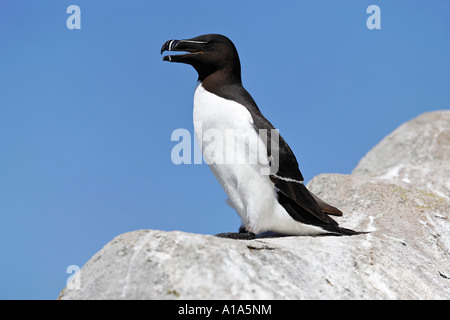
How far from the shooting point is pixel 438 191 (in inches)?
438

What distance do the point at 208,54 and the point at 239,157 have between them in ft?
4.91

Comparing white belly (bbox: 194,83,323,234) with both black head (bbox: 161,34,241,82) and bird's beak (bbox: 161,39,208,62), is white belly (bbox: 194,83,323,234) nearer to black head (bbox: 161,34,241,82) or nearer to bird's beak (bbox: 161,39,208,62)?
black head (bbox: 161,34,241,82)

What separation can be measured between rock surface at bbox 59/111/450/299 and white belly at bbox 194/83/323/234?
0.36 meters

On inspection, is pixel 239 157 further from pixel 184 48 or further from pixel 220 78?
pixel 184 48

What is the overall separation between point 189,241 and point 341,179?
5834 millimetres

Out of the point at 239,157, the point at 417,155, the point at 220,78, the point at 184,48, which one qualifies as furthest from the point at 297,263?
the point at 417,155

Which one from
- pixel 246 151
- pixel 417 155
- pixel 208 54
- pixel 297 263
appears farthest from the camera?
pixel 417 155

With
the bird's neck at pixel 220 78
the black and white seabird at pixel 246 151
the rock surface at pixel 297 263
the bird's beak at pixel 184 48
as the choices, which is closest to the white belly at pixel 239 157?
the black and white seabird at pixel 246 151

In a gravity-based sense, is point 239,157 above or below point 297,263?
above

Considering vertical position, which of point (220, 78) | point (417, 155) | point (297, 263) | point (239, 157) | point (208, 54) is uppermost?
point (208, 54)

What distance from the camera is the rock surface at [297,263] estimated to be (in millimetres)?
4566

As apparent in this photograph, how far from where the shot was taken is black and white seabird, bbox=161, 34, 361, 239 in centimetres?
645

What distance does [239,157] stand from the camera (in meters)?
6.41
